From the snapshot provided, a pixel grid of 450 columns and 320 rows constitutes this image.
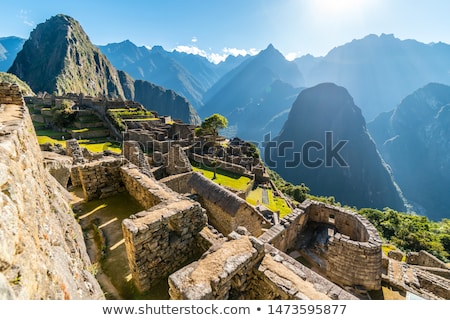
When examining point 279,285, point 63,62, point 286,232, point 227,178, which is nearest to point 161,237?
point 279,285

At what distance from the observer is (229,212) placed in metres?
10.7

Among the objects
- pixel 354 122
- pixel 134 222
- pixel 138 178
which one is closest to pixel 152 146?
pixel 138 178

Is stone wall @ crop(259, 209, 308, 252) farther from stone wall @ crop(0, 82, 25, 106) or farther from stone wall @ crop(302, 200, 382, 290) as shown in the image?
stone wall @ crop(0, 82, 25, 106)

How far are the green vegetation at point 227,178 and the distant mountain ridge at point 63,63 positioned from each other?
103 metres

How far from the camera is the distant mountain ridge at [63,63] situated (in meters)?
118

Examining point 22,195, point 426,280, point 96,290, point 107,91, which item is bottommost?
point 426,280

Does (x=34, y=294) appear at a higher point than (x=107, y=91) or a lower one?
lower

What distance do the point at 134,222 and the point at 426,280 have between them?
15759mm

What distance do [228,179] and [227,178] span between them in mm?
428

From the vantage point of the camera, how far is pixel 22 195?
9.16 ft

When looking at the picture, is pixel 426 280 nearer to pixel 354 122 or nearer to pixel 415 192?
pixel 354 122

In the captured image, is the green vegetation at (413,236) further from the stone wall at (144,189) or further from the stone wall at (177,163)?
the stone wall at (144,189)

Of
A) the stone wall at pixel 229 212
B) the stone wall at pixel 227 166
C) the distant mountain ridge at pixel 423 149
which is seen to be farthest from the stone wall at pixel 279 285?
the distant mountain ridge at pixel 423 149

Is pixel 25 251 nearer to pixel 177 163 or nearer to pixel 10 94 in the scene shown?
pixel 10 94
